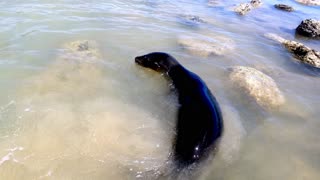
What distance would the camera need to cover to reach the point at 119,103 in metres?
6.41

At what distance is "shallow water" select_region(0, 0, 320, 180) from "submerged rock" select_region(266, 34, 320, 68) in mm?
344

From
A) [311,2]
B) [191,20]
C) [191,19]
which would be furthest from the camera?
[311,2]

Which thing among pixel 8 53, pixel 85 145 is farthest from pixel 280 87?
pixel 8 53

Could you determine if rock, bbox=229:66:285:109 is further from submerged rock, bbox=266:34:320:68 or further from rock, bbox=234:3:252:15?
rock, bbox=234:3:252:15

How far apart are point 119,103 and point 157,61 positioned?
6.75 feet

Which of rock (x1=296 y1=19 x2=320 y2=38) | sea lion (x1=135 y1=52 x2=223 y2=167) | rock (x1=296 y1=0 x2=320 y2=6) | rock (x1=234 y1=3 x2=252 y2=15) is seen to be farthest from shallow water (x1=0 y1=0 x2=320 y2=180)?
rock (x1=296 y1=0 x2=320 y2=6)

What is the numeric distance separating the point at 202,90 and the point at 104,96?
1.81 m

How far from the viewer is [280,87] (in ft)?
25.2

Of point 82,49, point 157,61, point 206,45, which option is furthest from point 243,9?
point 82,49

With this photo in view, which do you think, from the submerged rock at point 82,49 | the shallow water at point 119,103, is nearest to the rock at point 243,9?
the shallow water at point 119,103

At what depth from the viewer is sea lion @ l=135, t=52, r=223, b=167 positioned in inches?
204

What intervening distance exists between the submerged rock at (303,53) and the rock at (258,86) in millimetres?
1816

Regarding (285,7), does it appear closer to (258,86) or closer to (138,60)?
(258,86)

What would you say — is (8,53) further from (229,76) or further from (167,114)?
(229,76)
